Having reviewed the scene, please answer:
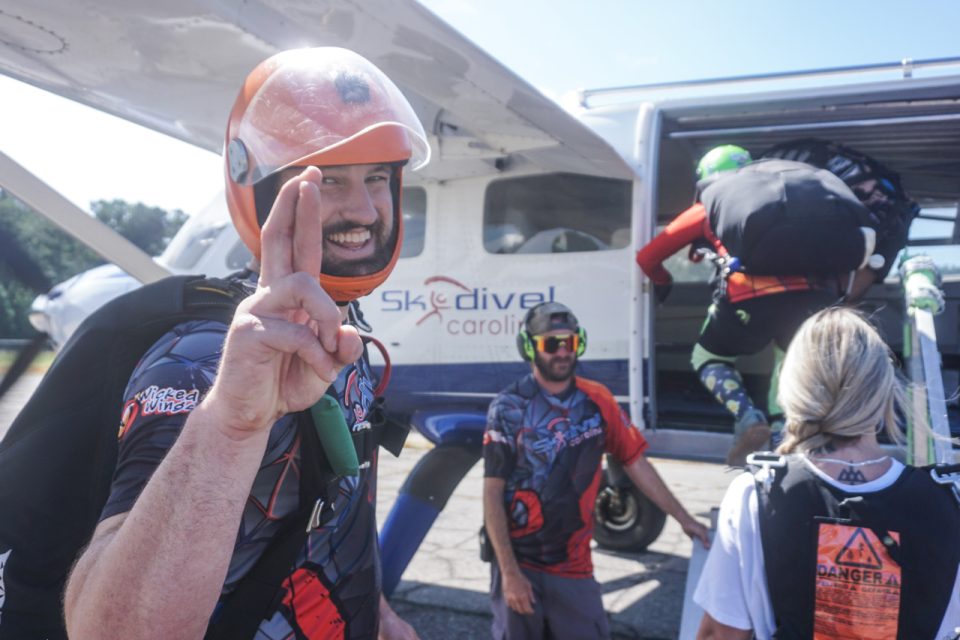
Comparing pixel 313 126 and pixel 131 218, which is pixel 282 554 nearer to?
pixel 313 126

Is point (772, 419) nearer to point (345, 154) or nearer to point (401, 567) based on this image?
point (401, 567)

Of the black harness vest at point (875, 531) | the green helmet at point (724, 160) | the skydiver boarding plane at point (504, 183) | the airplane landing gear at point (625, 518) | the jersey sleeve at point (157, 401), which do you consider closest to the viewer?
the jersey sleeve at point (157, 401)

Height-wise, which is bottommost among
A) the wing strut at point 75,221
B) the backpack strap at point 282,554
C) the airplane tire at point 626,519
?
the airplane tire at point 626,519

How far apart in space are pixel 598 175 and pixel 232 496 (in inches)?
141

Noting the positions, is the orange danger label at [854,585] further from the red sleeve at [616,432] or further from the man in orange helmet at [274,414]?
the red sleeve at [616,432]

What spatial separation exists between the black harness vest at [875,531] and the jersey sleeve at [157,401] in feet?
4.16

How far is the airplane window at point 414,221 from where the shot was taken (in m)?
4.69

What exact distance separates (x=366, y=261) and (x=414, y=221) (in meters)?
3.47

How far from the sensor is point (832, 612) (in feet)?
5.14

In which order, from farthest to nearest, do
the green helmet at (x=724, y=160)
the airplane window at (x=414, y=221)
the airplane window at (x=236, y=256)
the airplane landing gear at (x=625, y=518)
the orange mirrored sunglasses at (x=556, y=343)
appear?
the airplane window at (x=236, y=256) < the airplane landing gear at (x=625, y=518) < the airplane window at (x=414, y=221) < the green helmet at (x=724, y=160) < the orange mirrored sunglasses at (x=556, y=343)

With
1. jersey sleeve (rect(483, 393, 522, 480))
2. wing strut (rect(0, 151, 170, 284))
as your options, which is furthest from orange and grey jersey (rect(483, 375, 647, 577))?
wing strut (rect(0, 151, 170, 284))

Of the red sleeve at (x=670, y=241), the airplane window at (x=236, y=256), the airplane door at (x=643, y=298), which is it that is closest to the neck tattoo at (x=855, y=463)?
the red sleeve at (x=670, y=241)

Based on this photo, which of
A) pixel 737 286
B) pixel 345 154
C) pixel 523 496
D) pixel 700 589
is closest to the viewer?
pixel 345 154

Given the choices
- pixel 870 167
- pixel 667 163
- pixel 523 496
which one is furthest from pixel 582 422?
Result: pixel 667 163
